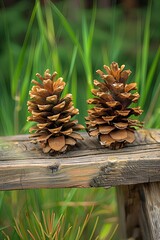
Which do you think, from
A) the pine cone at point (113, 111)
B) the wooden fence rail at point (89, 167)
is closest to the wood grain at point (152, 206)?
the wooden fence rail at point (89, 167)

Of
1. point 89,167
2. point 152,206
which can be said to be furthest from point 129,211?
point 89,167

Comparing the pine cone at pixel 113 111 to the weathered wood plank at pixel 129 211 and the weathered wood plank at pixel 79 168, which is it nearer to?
the weathered wood plank at pixel 79 168

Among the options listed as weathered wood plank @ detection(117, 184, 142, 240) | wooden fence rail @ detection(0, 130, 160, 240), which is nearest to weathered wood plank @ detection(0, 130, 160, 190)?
wooden fence rail @ detection(0, 130, 160, 240)

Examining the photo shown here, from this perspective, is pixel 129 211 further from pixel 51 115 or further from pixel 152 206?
pixel 51 115

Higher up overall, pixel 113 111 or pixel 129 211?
pixel 113 111

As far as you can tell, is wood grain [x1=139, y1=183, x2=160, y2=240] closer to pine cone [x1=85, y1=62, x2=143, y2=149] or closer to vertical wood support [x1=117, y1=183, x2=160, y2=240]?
vertical wood support [x1=117, y1=183, x2=160, y2=240]

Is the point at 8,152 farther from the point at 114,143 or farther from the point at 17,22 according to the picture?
the point at 17,22

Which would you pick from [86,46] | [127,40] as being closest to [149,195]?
[86,46]
